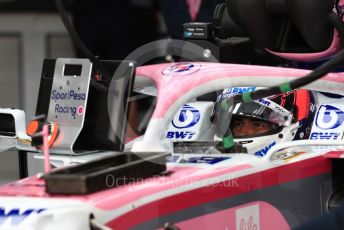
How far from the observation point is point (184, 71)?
3.91 metres

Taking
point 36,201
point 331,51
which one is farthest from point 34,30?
point 36,201

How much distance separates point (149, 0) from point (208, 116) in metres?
3.63

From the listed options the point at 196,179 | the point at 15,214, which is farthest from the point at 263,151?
the point at 15,214

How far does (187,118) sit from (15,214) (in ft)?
4.38

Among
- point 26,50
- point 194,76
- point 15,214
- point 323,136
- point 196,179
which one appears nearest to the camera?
point 15,214

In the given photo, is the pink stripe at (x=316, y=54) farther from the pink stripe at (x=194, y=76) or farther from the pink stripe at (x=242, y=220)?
the pink stripe at (x=242, y=220)

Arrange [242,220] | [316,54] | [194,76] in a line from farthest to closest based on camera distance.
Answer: [316,54] → [194,76] → [242,220]

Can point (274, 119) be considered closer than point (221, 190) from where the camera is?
No

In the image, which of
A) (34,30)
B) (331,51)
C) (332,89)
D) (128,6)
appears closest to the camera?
(332,89)

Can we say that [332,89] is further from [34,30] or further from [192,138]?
[34,30]

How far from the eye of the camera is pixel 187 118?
432 centimetres

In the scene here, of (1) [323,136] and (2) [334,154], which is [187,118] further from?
(2) [334,154]

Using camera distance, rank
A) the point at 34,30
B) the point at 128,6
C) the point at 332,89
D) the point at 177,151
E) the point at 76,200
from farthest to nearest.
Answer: the point at 34,30 < the point at 128,6 < the point at 332,89 < the point at 177,151 < the point at 76,200

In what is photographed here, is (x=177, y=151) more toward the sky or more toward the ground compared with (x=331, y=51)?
more toward the ground
